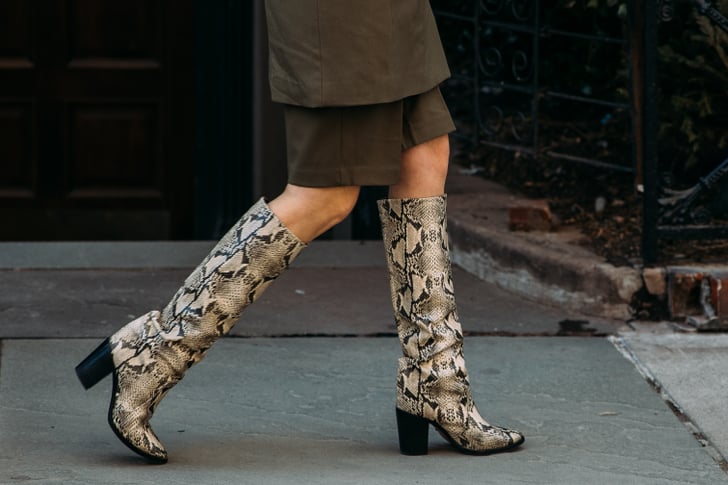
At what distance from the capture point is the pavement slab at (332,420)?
3.22 metres

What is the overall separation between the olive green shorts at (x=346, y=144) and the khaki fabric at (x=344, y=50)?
5cm

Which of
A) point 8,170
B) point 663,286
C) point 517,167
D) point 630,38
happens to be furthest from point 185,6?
point 663,286

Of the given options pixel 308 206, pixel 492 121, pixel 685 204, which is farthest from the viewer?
pixel 492 121

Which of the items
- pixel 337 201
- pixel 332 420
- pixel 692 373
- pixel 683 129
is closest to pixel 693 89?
pixel 683 129

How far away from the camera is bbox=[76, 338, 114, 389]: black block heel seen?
10.5ft

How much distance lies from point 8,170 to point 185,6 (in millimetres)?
1093

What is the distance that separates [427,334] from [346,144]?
0.49m

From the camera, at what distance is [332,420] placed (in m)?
3.63

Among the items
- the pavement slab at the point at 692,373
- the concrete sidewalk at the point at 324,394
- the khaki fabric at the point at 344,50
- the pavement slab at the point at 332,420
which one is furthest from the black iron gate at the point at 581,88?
the khaki fabric at the point at 344,50

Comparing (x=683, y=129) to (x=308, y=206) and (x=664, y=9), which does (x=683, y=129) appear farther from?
(x=308, y=206)

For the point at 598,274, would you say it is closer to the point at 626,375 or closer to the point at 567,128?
the point at 626,375

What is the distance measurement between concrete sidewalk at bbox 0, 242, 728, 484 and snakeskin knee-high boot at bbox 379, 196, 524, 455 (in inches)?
3.2

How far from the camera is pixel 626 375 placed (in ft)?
13.3

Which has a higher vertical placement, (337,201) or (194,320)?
(337,201)
